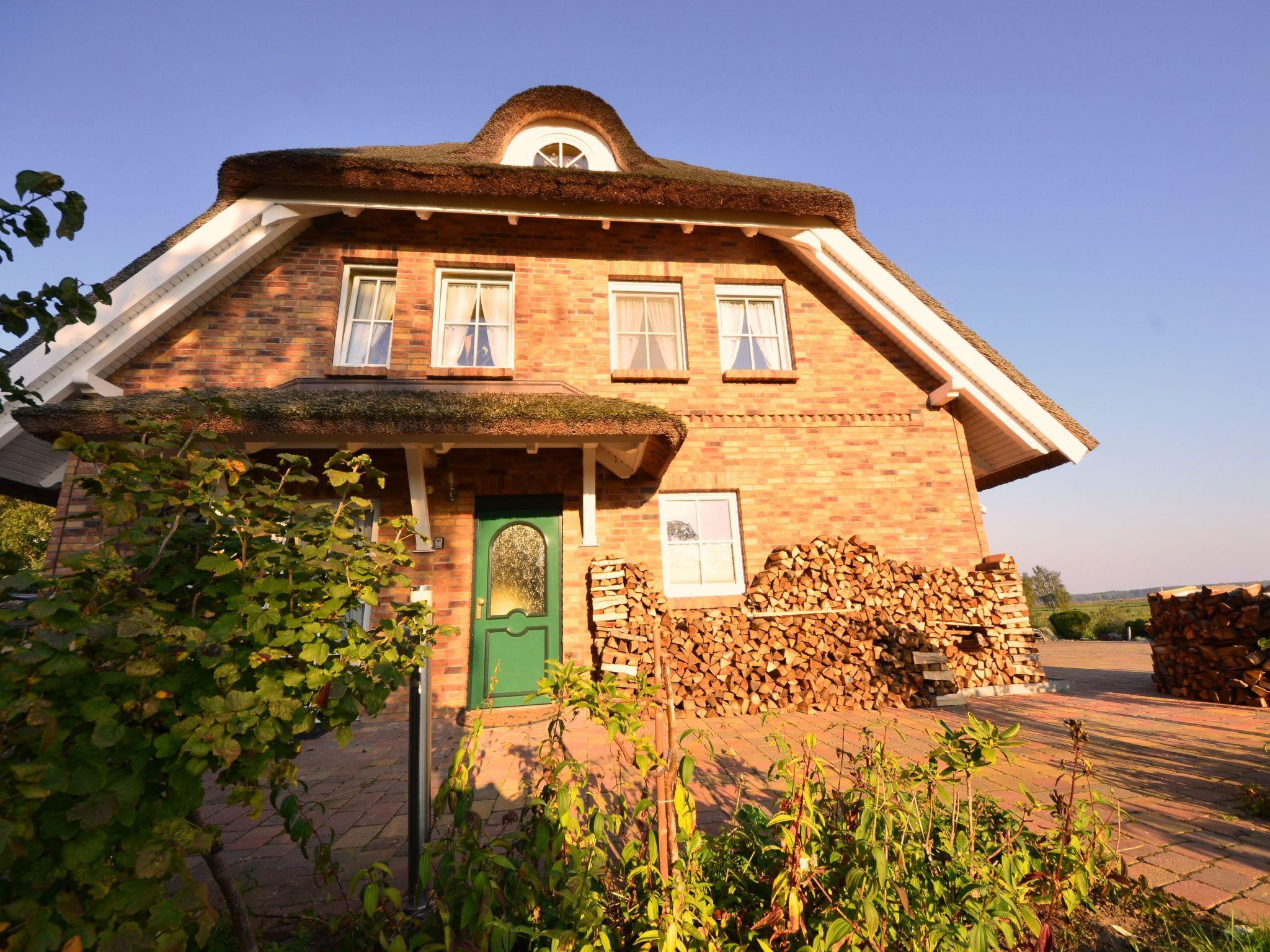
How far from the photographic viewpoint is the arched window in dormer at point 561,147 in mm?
7816

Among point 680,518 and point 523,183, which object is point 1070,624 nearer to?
point 680,518

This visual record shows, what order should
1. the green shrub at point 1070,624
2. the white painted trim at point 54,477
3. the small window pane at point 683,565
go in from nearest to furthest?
the white painted trim at point 54,477, the small window pane at point 683,565, the green shrub at point 1070,624

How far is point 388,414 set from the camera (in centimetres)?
473

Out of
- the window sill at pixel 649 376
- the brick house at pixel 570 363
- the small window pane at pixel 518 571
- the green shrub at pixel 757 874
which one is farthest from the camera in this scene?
the window sill at pixel 649 376

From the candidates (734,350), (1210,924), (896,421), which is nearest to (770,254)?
(734,350)

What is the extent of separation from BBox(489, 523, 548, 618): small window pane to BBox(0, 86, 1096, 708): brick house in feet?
0.10

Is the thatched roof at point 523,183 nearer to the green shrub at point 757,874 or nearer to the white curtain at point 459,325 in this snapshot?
the white curtain at point 459,325

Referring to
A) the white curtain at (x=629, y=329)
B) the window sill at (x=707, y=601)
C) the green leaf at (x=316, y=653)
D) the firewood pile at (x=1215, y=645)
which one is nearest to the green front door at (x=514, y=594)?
the window sill at (x=707, y=601)

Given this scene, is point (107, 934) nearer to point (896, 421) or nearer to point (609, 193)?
point (609, 193)

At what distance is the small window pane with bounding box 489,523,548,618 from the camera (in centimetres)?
602

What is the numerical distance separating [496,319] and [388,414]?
273cm

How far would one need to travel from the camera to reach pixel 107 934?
1.07m

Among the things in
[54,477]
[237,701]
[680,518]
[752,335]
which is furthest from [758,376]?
[54,477]

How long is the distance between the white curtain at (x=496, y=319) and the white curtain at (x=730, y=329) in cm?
295
